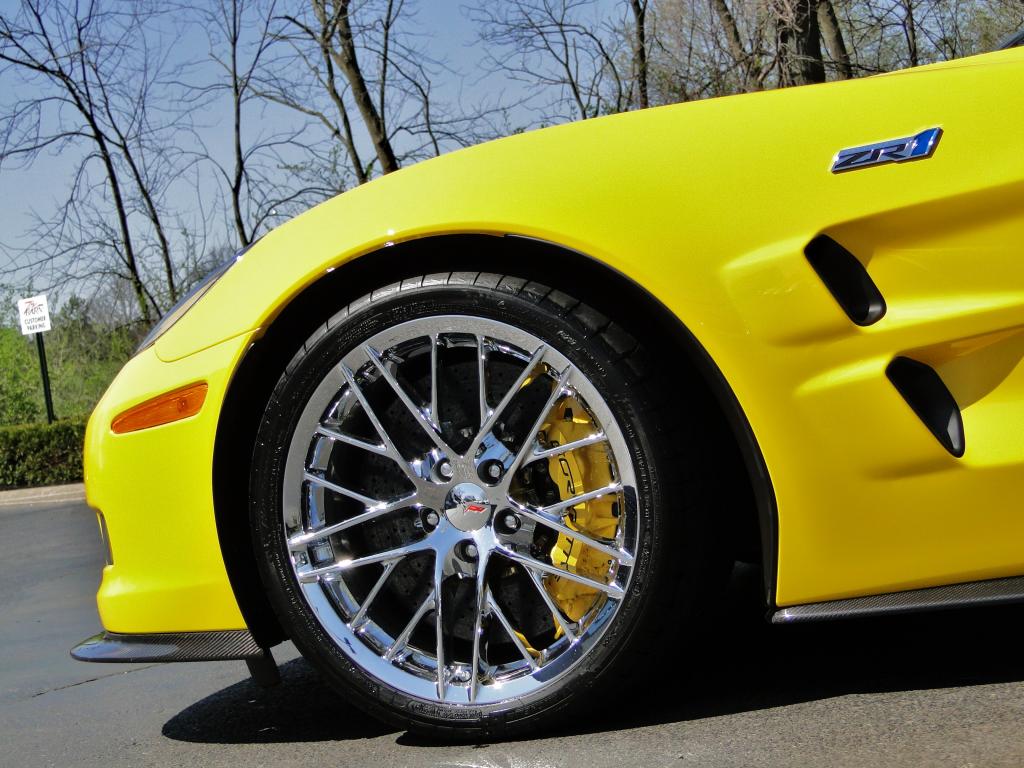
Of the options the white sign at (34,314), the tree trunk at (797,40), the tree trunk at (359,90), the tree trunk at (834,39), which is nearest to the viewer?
the tree trunk at (797,40)

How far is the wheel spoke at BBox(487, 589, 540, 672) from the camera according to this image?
2.01m

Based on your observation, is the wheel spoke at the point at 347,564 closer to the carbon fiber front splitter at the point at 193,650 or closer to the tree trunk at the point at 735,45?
the carbon fiber front splitter at the point at 193,650

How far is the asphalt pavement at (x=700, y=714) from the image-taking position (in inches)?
71.1

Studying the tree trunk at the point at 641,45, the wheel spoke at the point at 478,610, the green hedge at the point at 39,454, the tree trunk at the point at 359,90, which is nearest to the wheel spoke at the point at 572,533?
A: the wheel spoke at the point at 478,610

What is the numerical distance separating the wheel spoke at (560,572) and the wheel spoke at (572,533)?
0.05m

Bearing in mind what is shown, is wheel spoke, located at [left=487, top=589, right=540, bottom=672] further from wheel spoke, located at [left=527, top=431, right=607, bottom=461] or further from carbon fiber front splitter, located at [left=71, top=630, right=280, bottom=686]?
carbon fiber front splitter, located at [left=71, top=630, right=280, bottom=686]

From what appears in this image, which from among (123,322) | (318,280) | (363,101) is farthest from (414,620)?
(123,322)

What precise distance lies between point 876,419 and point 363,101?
10.8 m

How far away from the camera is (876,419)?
69.0 inches

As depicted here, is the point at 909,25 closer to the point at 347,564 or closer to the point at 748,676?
the point at 748,676

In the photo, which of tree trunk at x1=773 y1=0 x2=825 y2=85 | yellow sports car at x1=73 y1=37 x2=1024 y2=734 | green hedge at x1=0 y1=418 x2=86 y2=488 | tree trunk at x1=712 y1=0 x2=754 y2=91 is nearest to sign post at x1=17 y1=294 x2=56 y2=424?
green hedge at x1=0 y1=418 x2=86 y2=488

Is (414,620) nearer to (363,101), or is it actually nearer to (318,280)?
(318,280)

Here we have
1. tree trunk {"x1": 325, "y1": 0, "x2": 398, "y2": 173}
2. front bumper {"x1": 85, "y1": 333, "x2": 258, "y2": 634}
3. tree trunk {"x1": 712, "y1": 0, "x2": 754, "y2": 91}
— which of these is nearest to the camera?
front bumper {"x1": 85, "y1": 333, "x2": 258, "y2": 634}

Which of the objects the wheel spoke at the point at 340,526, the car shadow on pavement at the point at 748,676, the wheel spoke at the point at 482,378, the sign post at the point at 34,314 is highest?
the sign post at the point at 34,314
